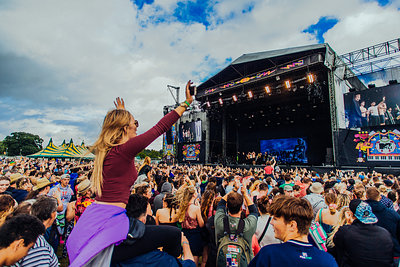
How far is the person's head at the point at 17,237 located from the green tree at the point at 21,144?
238 ft

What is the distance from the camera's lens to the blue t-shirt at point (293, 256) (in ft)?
4.16

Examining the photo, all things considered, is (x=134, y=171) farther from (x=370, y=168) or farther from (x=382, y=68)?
(x=382, y=68)

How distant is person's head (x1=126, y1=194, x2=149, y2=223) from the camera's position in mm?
1438

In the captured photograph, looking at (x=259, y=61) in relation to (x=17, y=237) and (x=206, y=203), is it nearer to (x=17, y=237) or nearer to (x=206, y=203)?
(x=206, y=203)

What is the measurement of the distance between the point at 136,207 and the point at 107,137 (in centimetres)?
53

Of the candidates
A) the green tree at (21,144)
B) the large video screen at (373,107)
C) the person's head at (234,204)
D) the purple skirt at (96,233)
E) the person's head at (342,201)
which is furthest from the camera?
the green tree at (21,144)

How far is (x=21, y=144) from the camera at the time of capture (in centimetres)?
6016

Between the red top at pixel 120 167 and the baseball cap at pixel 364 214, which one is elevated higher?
the red top at pixel 120 167

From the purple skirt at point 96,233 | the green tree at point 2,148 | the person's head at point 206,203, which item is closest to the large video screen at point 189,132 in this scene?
the person's head at point 206,203

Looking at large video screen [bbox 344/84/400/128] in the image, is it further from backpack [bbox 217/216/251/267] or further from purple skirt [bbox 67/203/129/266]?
purple skirt [bbox 67/203/129/266]

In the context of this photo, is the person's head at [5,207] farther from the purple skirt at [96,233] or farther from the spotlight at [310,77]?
the spotlight at [310,77]

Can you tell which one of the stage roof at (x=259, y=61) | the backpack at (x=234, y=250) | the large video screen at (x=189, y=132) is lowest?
the backpack at (x=234, y=250)

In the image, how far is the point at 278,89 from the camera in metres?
17.3

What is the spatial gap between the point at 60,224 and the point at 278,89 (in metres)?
17.1
